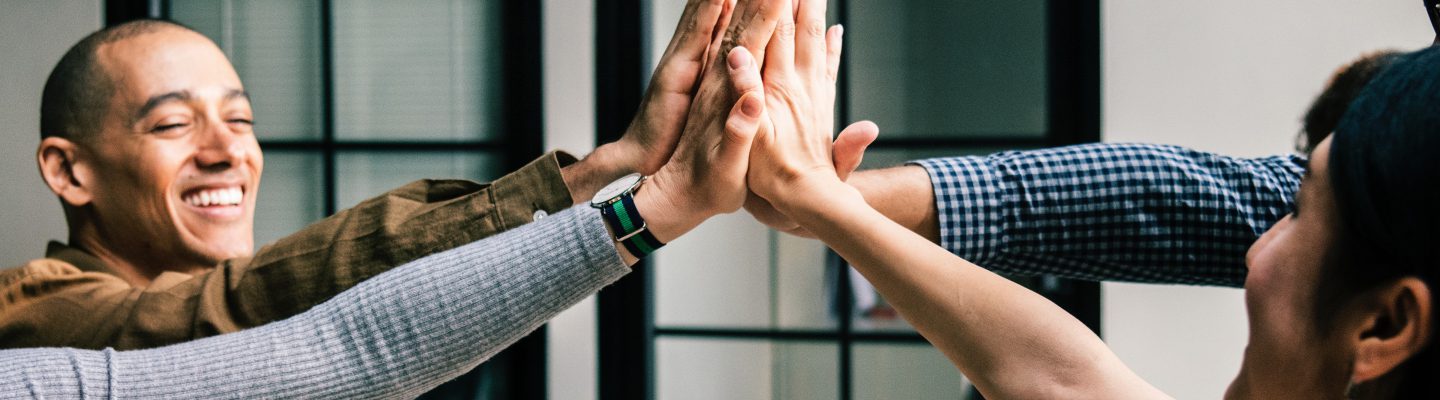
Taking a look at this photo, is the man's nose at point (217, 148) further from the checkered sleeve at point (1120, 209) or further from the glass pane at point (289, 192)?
the glass pane at point (289, 192)

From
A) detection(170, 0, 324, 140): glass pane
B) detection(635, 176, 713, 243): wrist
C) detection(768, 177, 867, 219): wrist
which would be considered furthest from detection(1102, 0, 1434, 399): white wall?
detection(170, 0, 324, 140): glass pane

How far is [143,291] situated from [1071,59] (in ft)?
6.07

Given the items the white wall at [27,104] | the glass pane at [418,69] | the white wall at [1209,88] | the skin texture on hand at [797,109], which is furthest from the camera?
the glass pane at [418,69]

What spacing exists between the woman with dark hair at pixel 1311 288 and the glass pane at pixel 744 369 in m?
1.55

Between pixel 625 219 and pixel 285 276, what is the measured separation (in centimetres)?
44

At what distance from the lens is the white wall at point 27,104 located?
249cm

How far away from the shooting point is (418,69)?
2674 millimetres

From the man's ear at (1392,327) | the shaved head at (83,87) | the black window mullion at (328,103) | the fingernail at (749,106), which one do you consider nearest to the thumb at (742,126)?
the fingernail at (749,106)

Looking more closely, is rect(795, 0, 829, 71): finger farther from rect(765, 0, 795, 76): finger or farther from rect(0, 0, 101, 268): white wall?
rect(0, 0, 101, 268): white wall

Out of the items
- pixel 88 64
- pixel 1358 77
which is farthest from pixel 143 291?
pixel 1358 77

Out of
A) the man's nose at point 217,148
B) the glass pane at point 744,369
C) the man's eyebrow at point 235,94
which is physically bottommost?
the glass pane at point 744,369

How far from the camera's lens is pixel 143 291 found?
1158mm

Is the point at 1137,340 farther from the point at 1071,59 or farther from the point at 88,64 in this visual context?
the point at 88,64

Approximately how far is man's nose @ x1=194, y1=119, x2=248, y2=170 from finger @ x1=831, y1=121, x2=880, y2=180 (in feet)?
2.38
